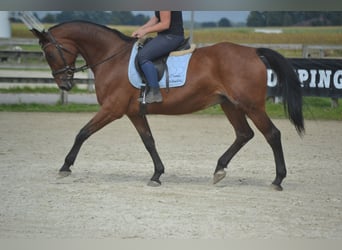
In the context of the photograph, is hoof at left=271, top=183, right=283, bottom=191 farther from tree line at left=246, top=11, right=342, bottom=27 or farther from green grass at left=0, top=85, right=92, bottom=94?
green grass at left=0, top=85, right=92, bottom=94

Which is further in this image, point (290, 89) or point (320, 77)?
point (320, 77)

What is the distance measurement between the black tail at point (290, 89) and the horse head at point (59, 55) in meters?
1.90

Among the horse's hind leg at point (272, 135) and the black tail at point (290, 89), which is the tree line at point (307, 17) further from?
the horse's hind leg at point (272, 135)

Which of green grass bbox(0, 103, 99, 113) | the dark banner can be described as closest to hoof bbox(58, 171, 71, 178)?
green grass bbox(0, 103, 99, 113)

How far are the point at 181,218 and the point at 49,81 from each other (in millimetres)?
9714

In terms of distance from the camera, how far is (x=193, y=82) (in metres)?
5.50

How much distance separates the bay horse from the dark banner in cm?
629

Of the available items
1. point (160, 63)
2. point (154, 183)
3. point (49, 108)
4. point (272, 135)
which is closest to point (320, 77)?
point (49, 108)

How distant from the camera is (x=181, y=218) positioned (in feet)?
13.8

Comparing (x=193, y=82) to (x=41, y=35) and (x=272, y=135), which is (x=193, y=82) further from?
(x=41, y=35)

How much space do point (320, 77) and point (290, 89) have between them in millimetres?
6659

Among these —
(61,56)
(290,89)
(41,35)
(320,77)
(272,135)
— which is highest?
(41,35)

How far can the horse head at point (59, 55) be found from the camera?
5727 mm
